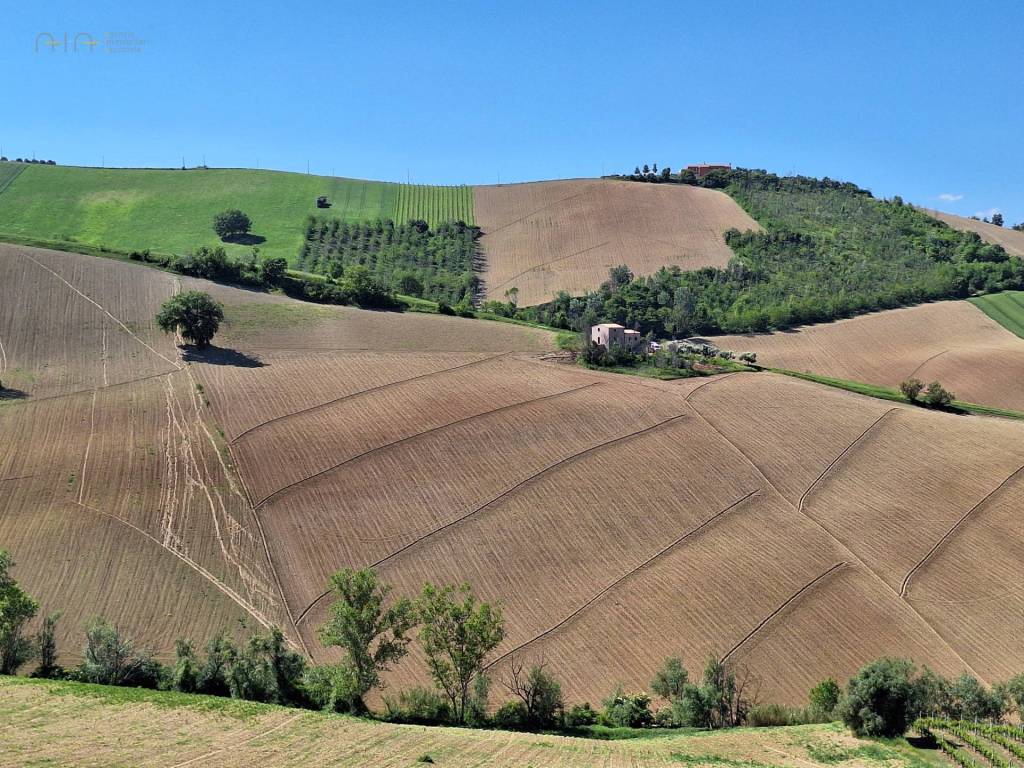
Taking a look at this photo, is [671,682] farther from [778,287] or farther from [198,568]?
[778,287]

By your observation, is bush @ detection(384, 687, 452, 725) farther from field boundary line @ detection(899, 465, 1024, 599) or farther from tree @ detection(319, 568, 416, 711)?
field boundary line @ detection(899, 465, 1024, 599)

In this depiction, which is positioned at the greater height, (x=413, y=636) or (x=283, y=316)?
(x=283, y=316)

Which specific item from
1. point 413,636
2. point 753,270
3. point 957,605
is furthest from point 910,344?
point 413,636

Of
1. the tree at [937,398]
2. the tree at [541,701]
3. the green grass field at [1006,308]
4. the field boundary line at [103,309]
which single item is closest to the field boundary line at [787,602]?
the tree at [541,701]

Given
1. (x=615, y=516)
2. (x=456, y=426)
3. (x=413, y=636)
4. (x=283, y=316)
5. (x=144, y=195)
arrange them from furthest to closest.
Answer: (x=144, y=195)
(x=283, y=316)
(x=456, y=426)
(x=615, y=516)
(x=413, y=636)

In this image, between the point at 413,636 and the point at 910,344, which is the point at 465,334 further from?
the point at 910,344

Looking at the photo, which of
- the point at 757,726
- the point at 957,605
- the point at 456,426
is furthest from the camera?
the point at 456,426

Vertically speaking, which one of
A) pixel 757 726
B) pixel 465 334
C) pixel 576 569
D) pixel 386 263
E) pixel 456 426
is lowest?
pixel 757 726
